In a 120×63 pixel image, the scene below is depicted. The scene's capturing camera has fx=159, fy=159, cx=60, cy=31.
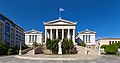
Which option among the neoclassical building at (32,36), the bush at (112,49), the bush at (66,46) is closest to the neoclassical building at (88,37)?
the neoclassical building at (32,36)

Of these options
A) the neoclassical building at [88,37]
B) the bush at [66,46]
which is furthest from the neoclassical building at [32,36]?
the bush at [66,46]

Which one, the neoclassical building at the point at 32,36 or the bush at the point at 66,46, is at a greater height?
the neoclassical building at the point at 32,36

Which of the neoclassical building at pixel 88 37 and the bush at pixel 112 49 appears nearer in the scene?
the bush at pixel 112 49

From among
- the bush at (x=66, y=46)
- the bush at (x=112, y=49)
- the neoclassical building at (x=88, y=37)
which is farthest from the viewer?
the neoclassical building at (x=88, y=37)

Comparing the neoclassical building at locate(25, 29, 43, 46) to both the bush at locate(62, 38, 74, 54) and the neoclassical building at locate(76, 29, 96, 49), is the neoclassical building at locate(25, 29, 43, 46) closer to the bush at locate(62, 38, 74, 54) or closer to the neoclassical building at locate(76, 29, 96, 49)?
the neoclassical building at locate(76, 29, 96, 49)

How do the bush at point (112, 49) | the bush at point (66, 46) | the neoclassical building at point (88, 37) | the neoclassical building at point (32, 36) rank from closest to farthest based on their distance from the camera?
the bush at point (66, 46), the bush at point (112, 49), the neoclassical building at point (88, 37), the neoclassical building at point (32, 36)

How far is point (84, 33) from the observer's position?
87062 mm

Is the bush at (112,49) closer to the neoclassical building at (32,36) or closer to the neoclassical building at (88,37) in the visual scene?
the neoclassical building at (88,37)

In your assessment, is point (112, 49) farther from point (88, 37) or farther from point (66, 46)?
point (88, 37)

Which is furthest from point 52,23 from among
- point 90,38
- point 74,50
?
point 90,38

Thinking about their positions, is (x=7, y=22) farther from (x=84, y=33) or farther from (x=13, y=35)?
(x=84, y=33)

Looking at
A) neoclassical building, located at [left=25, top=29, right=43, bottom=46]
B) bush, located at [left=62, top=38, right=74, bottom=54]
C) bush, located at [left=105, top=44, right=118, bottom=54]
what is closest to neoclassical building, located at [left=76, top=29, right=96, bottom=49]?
neoclassical building, located at [left=25, top=29, right=43, bottom=46]

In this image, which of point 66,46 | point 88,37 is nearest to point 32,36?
point 88,37

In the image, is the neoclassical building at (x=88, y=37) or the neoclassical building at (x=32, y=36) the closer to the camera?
the neoclassical building at (x=88, y=37)
